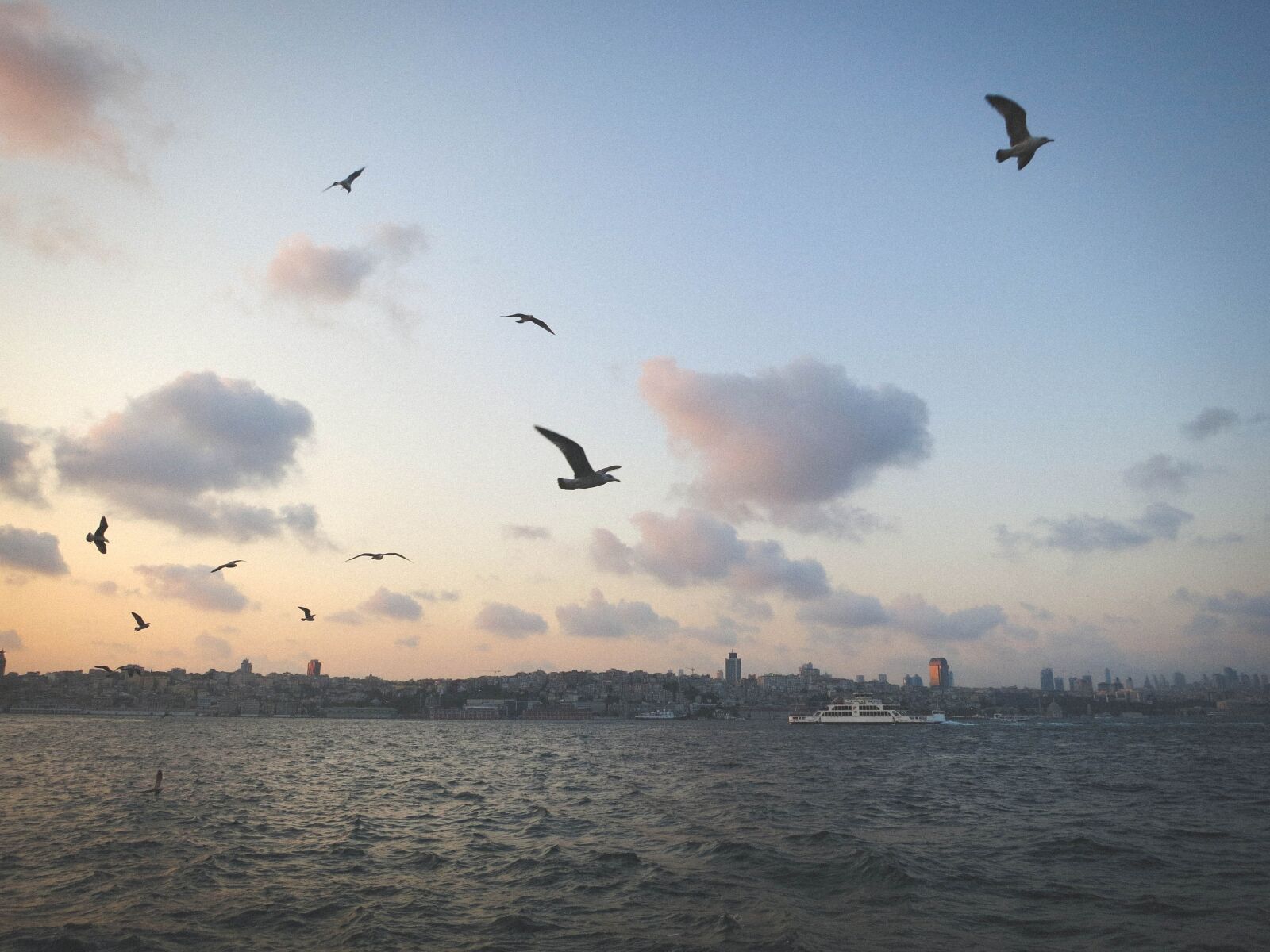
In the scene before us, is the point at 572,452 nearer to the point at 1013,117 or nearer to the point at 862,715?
the point at 1013,117

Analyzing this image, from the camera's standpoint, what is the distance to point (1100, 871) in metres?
16.8

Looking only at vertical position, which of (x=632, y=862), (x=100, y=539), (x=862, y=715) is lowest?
(x=862, y=715)

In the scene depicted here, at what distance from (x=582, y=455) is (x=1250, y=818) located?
26.0 m

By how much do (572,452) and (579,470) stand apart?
2.20 feet

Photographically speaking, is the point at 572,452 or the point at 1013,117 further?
the point at 1013,117

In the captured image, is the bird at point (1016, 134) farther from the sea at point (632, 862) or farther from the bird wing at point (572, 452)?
the sea at point (632, 862)

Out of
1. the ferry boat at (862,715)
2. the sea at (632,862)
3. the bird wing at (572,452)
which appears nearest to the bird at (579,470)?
the bird wing at (572,452)

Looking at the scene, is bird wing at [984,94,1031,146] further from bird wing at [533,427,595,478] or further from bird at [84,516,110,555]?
bird at [84,516,110,555]

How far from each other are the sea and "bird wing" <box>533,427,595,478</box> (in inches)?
299

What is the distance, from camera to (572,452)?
1297 centimetres

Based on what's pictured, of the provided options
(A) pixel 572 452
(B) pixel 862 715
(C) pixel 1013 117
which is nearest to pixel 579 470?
(A) pixel 572 452

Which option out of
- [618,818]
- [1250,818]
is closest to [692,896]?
[618,818]

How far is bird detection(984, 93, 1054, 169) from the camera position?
43.7 ft

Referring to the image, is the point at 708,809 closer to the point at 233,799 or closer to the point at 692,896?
the point at 692,896
